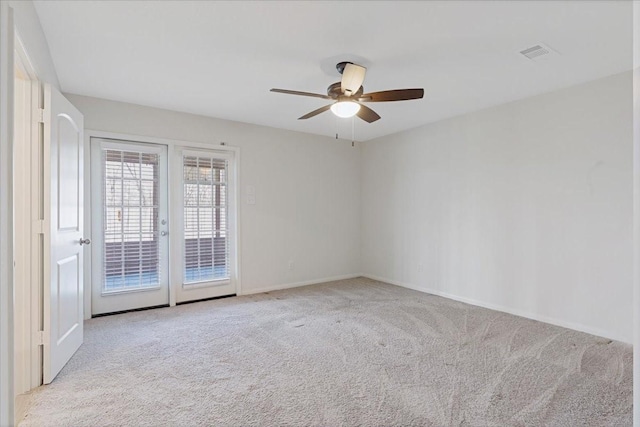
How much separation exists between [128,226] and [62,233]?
5.02 feet

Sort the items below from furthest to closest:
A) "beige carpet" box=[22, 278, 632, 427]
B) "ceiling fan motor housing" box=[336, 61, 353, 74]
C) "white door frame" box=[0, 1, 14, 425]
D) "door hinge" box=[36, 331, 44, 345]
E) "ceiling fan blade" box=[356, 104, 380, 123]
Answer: "ceiling fan blade" box=[356, 104, 380, 123] < "ceiling fan motor housing" box=[336, 61, 353, 74] < "door hinge" box=[36, 331, 44, 345] < "beige carpet" box=[22, 278, 632, 427] < "white door frame" box=[0, 1, 14, 425]

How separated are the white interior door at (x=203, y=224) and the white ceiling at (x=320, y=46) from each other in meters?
0.96

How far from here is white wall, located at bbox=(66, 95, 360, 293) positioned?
4422 millimetres

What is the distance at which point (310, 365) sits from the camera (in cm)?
268

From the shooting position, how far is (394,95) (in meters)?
2.76

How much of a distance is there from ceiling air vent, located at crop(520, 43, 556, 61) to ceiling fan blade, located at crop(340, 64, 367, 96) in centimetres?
133

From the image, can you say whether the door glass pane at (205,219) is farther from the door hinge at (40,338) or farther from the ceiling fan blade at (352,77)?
the ceiling fan blade at (352,77)

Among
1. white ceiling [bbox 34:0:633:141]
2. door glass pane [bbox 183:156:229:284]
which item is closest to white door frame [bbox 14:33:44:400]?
white ceiling [bbox 34:0:633:141]

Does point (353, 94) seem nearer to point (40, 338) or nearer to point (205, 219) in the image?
point (205, 219)

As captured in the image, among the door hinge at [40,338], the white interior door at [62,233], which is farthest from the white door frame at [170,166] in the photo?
the door hinge at [40,338]

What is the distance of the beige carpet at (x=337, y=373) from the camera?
204cm

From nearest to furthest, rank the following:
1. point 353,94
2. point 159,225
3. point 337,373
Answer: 1. point 337,373
2. point 353,94
3. point 159,225

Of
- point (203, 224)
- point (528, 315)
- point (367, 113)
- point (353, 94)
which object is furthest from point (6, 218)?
point (528, 315)

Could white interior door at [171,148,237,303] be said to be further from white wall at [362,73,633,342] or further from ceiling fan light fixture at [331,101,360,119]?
white wall at [362,73,633,342]
